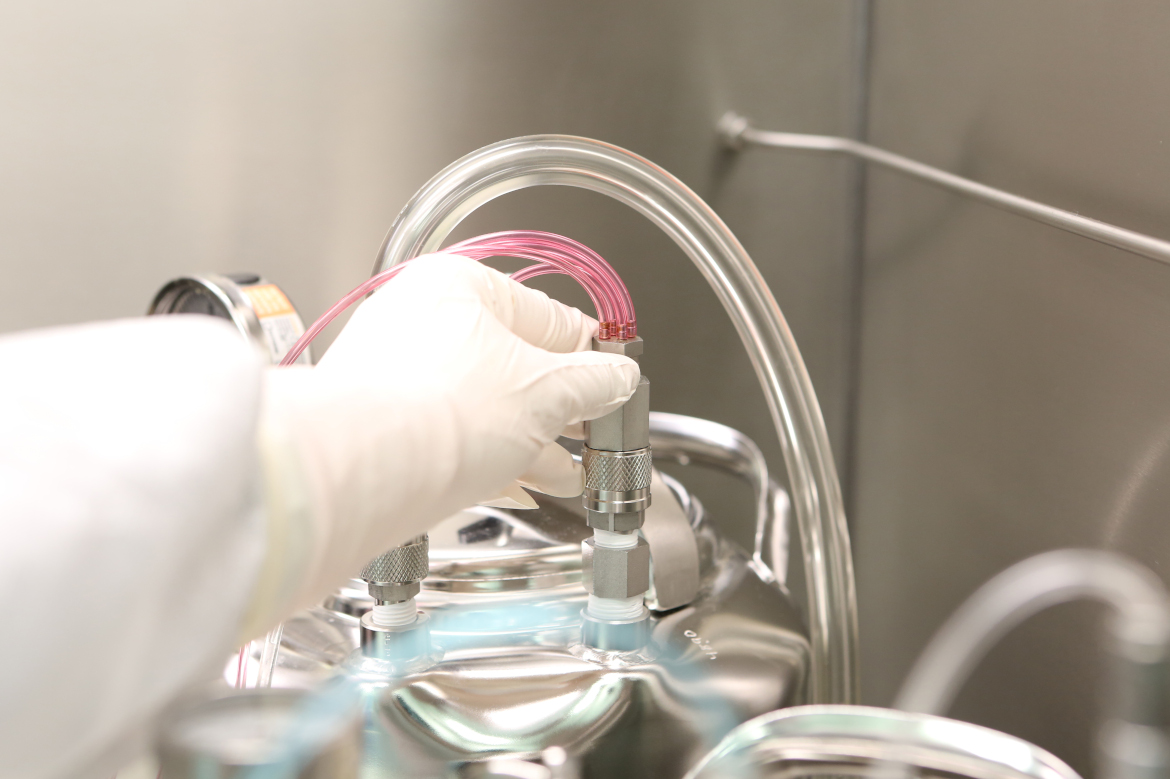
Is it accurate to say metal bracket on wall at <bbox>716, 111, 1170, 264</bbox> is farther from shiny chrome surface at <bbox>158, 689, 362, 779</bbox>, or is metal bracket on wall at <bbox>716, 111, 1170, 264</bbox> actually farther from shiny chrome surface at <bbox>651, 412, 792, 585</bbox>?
shiny chrome surface at <bbox>158, 689, 362, 779</bbox>

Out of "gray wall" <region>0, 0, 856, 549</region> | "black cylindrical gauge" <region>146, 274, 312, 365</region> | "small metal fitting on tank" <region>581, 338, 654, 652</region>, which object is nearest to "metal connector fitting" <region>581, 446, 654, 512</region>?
"small metal fitting on tank" <region>581, 338, 654, 652</region>

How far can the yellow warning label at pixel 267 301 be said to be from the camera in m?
0.79

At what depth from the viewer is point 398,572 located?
0.49 metres

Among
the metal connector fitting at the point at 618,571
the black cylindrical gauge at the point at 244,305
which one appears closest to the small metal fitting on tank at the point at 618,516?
the metal connector fitting at the point at 618,571

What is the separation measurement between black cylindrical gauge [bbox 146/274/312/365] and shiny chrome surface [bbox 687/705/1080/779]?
1.83ft

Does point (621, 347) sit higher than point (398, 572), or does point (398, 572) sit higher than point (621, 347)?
point (621, 347)

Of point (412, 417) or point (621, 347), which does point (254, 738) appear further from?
point (621, 347)

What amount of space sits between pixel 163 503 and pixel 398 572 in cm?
22

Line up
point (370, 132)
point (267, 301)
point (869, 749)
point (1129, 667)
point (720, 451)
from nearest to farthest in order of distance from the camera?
point (1129, 667), point (869, 749), point (720, 451), point (267, 301), point (370, 132)

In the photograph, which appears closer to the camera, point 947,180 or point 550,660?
point 550,660

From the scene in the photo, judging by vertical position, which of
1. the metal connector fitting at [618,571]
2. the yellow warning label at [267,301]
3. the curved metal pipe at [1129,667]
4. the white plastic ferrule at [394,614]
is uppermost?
the yellow warning label at [267,301]

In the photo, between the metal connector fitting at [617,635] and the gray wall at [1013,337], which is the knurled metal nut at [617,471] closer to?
the metal connector fitting at [617,635]

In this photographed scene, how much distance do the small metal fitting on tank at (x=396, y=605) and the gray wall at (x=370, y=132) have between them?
0.54m

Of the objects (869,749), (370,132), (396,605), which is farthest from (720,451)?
(370,132)
